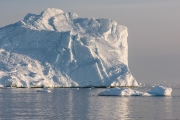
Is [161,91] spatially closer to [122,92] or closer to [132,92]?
[132,92]

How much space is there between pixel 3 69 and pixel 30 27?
954 cm

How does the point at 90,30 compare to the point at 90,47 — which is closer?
the point at 90,47

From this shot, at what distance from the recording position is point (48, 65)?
2606 inches

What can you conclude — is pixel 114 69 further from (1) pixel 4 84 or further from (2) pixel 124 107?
(2) pixel 124 107

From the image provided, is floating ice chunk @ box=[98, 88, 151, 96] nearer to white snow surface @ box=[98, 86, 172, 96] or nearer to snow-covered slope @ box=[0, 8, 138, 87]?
white snow surface @ box=[98, 86, 172, 96]

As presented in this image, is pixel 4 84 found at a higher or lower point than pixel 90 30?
lower

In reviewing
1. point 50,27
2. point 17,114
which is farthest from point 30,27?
point 17,114

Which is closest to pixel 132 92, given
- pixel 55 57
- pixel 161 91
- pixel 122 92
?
→ pixel 122 92

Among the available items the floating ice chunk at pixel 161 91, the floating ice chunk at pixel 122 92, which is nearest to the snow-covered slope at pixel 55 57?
the floating ice chunk at pixel 122 92

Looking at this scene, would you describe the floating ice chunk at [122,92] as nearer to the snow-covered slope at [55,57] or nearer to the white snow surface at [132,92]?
the white snow surface at [132,92]

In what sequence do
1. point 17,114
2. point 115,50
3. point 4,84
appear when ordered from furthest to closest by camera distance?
point 115,50 < point 4,84 < point 17,114

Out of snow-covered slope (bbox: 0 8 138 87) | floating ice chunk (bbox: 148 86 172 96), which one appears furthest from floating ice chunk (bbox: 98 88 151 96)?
snow-covered slope (bbox: 0 8 138 87)

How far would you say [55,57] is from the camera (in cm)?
6725

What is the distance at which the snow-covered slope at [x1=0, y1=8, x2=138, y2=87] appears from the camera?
6388 centimetres
